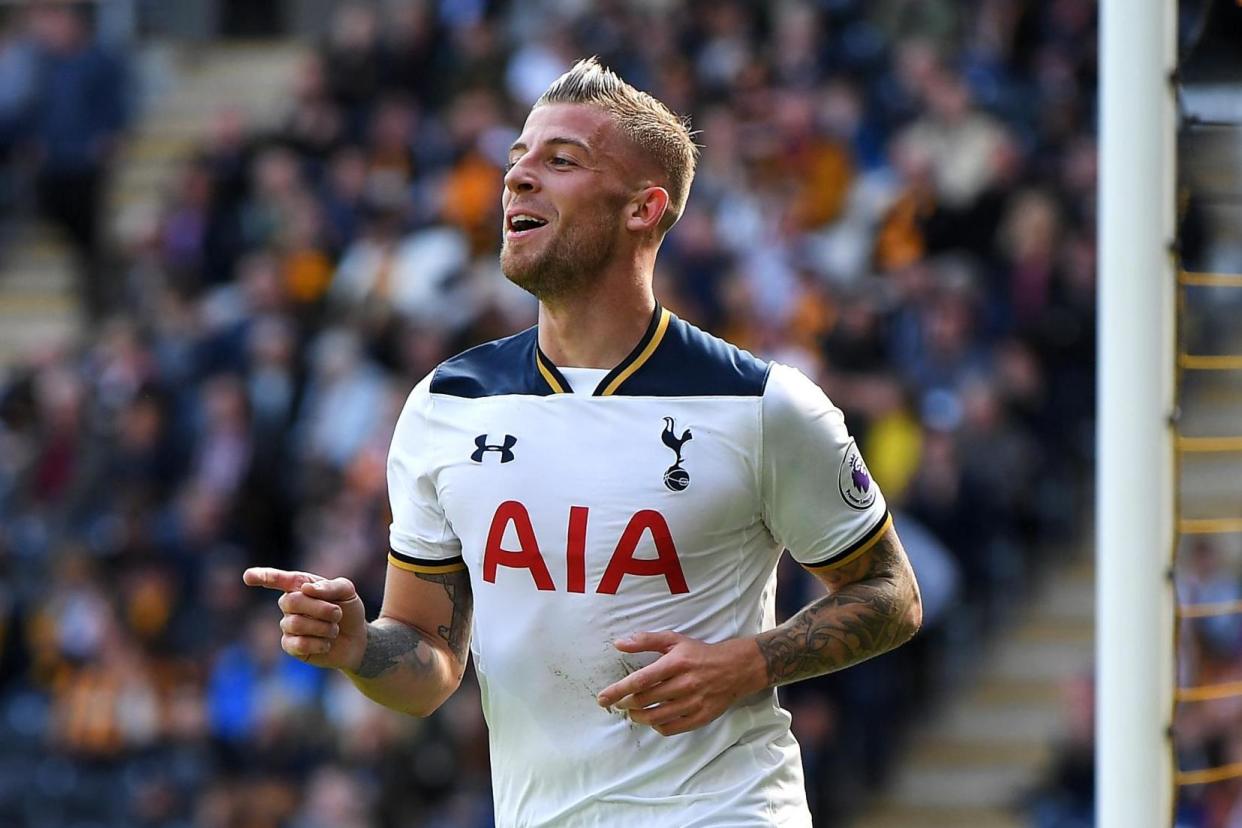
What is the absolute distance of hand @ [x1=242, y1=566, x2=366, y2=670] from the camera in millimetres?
3764

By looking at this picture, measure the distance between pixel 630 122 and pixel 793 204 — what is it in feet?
26.7

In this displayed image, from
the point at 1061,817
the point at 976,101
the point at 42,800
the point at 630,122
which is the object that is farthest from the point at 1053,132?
the point at 630,122

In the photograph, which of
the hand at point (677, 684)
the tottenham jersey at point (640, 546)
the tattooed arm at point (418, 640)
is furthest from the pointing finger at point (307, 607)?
the hand at point (677, 684)

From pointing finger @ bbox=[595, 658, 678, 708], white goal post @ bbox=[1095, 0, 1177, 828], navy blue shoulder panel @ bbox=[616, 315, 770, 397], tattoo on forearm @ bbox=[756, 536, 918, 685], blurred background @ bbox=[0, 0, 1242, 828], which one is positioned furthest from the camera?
blurred background @ bbox=[0, 0, 1242, 828]

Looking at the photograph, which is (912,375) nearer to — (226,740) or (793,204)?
(793,204)

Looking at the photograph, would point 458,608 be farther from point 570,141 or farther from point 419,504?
point 570,141

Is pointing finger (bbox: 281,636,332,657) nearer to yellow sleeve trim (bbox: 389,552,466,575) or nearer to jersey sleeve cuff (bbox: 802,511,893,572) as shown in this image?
yellow sleeve trim (bbox: 389,552,466,575)

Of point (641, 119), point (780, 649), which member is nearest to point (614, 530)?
point (780, 649)

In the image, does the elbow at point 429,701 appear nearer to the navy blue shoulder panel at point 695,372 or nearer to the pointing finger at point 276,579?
the pointing finger at point 276,579

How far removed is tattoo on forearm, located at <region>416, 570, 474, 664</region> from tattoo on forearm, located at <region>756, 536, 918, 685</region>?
0.72 meters

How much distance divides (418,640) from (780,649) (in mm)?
792

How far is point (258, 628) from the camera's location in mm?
11438

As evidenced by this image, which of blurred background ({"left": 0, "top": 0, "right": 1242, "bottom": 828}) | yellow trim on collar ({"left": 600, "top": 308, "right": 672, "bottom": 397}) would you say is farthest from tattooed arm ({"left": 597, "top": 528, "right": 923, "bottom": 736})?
blurred background ({"left": 0, "top": 0, "right": 1242, "bottom": 828})

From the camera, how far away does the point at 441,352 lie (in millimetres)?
12008
